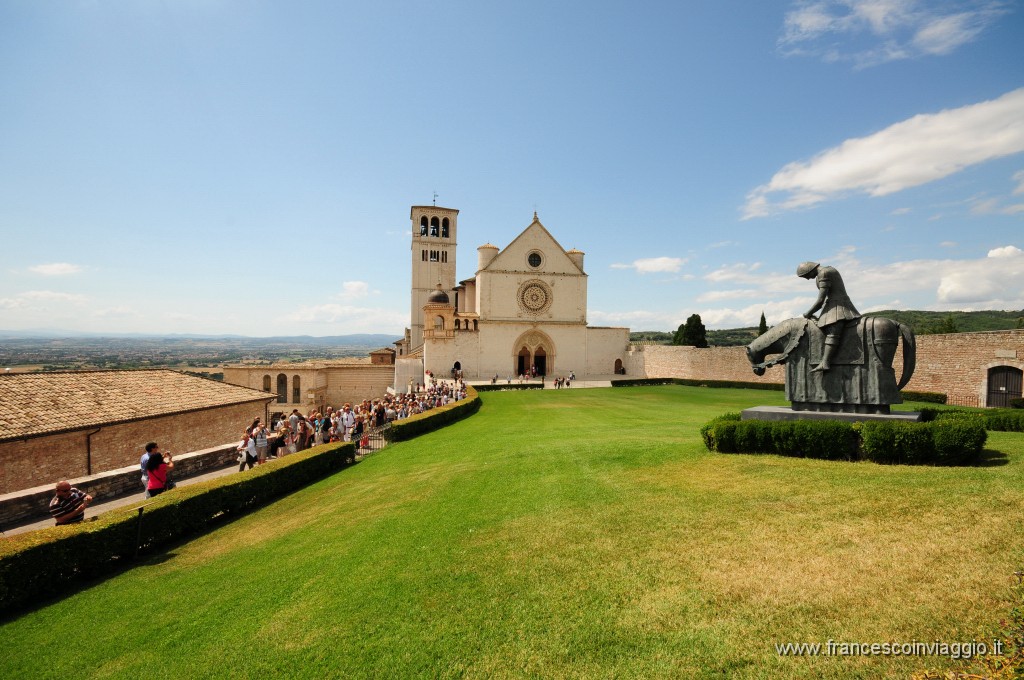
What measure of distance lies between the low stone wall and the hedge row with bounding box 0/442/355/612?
357 cm

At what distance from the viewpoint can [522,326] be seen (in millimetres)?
43844

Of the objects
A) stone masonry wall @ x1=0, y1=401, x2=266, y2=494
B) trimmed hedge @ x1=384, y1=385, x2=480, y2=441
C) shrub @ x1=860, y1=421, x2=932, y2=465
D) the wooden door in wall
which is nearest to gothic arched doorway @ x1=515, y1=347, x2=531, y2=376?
trimmed hedge @ x1=384, y1=385, x2=480, y2=441

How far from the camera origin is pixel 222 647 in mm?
4852

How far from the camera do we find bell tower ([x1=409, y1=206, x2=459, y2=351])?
57.5 metres

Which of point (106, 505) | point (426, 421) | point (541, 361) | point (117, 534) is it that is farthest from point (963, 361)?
point (106, 505)

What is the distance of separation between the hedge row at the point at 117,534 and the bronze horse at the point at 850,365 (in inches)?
467

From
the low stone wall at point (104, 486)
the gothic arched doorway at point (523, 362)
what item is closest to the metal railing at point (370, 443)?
the low stone wall at point (104, 486)

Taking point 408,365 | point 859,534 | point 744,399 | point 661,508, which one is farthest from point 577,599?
point 408,365

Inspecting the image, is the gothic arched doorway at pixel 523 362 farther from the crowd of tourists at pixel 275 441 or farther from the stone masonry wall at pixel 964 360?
the stone masonry wall at pixel 964 360

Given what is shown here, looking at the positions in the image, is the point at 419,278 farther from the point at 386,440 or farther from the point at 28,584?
the point at 28,584

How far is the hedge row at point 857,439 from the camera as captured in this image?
7398 mm

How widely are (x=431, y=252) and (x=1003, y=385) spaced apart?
4974 centimetres

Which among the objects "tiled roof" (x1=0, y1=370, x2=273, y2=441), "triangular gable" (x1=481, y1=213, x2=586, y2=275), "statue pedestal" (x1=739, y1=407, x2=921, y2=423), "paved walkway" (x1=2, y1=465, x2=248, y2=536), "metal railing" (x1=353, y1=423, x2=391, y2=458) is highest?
"triangular gable" (x1=481, y1=213, x2=586, y2=275)

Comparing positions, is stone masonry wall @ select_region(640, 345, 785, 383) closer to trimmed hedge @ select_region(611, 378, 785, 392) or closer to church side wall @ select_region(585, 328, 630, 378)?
trimmed hedge @ select_region(611, 378, 785, 392)
